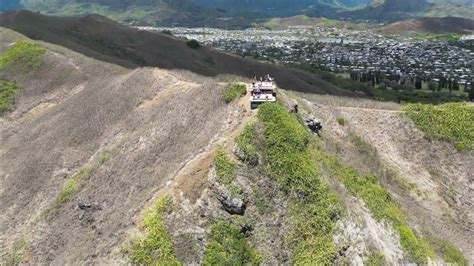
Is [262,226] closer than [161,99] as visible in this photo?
Yes

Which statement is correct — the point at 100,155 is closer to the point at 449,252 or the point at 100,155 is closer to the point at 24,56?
the point at 449,252

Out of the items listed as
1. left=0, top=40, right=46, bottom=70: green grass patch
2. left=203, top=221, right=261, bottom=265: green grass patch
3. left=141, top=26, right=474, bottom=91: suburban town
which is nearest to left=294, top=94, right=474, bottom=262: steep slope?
left=203, top=221, right=261, bottom=265: green grass patch

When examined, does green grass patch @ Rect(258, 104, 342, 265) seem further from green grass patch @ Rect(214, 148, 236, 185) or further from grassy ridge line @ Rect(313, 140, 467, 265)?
green grass patch @ Rect(214, 148, 236, 185)

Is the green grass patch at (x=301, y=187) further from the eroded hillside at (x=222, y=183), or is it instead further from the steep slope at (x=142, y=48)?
the steep slope at (x=142, y=48)

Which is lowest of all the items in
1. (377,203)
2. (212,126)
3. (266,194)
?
(377,203)

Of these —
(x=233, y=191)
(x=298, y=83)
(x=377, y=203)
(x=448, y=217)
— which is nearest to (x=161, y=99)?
(x=233, y=191)

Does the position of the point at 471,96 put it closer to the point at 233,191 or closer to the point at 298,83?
the point at 298,83
